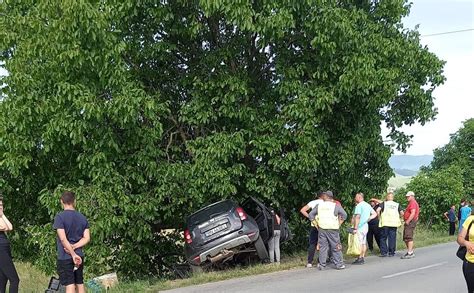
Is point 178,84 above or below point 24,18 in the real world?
below

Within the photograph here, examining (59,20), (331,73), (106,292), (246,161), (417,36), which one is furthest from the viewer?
(417,36)

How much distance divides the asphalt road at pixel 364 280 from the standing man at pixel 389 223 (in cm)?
111

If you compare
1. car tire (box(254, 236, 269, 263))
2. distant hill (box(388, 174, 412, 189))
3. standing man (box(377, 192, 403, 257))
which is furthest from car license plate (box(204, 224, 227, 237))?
distant hill (box(388, 174, 412, 189))

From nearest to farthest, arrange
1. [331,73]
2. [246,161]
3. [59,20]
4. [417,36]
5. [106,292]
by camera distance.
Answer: [106,292] → [59,20] → [331,73] → [246,161] → [417,36]

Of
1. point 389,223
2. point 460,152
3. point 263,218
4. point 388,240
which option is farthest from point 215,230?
point 460,152

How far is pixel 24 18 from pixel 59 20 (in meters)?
1.12

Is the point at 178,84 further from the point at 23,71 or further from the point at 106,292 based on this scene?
the point at 106,292

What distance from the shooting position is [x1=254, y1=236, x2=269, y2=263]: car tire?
38.2ft

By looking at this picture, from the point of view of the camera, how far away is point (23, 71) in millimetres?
10852

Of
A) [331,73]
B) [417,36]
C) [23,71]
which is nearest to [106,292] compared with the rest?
[23,71]

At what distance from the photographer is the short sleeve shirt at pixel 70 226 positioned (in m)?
7.28

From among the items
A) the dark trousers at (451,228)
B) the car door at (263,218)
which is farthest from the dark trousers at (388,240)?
the dark trousers at (451,228)

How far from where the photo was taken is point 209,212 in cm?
1153

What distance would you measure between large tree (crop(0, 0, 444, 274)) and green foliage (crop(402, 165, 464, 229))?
1345 centimetres
